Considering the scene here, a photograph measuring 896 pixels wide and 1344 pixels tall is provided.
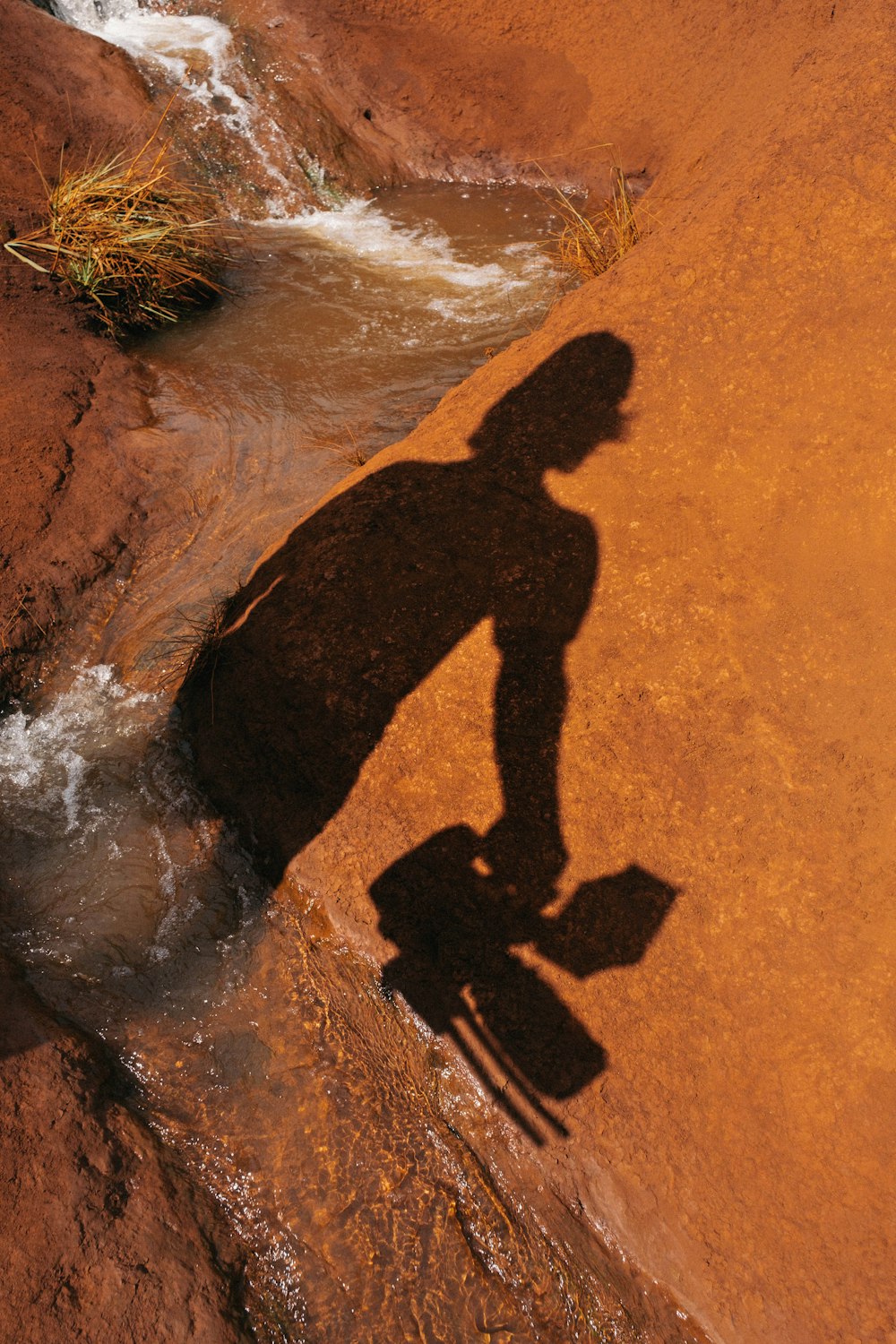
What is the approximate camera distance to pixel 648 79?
23.8 feet

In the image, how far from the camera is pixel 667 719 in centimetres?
249

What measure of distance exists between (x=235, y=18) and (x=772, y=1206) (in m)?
9.70

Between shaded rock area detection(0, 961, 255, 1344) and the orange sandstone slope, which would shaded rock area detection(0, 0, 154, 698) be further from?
shaded rock area detection(0, 961, 255, 1344)

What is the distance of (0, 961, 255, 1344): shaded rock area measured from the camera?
5.79ft

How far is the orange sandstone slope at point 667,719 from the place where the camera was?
212cm

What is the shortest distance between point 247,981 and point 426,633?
1172mm

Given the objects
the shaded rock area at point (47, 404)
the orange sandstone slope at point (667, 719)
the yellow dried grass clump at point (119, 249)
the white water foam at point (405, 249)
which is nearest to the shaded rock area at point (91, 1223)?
the orange sandstone slope at point (667, 719)

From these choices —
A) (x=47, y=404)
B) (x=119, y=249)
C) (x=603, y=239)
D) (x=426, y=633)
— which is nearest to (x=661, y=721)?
(x=426, y=633)

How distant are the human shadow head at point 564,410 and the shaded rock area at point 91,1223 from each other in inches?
86.9

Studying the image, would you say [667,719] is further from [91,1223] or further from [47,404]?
[47,404]

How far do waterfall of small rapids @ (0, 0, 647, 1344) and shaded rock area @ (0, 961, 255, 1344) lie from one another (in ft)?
0.30

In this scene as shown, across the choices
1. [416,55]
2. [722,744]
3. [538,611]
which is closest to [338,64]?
[416,55]

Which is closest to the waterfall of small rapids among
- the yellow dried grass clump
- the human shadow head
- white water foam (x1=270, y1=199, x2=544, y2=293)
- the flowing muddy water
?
the flowing muddy water

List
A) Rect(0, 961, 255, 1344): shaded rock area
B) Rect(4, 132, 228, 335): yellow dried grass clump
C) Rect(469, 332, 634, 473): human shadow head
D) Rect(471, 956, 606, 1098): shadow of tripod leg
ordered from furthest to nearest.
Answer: Rect(4, 132, 228, 335): yellow dried grass clump, Rect(469, 332, 634, 473): human shadow head, Rect(471, 956, 606, 1098): shadow of tripod leg, Rect(0, 961, 255, 1344): shaded rock area
